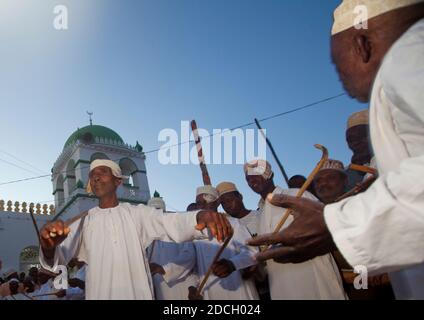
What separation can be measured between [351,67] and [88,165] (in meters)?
21.9

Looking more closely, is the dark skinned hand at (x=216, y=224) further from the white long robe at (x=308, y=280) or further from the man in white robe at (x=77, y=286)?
the man in white robe at (x=77, y=286)

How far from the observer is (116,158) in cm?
2228

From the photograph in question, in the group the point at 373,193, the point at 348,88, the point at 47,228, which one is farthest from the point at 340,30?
the point at 47,228

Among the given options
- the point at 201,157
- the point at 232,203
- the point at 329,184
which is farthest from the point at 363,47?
the point at 201,157

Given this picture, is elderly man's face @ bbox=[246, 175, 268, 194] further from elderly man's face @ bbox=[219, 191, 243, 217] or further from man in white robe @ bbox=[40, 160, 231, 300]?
man in white robe @ bbox=[40, 160, 231, 300]

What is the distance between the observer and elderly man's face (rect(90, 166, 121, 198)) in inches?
136

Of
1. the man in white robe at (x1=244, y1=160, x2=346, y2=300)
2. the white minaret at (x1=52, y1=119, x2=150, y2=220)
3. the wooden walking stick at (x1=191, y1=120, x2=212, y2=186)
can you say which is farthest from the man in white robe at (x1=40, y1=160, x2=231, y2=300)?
the white minaret at (x1=52, y1=119, x2=150, y2=220)

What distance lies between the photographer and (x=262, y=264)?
361 cm

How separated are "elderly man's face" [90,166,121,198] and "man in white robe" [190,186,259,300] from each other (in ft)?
3.82

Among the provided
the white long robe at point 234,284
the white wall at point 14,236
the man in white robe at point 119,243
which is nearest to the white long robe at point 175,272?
the white long robe at point 234,284

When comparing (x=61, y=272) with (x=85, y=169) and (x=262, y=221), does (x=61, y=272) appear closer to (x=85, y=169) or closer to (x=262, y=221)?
(x=262, y=221)

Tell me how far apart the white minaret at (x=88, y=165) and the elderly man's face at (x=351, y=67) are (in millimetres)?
20148

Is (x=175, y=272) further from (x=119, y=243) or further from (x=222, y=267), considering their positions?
(x=119, y=243)
